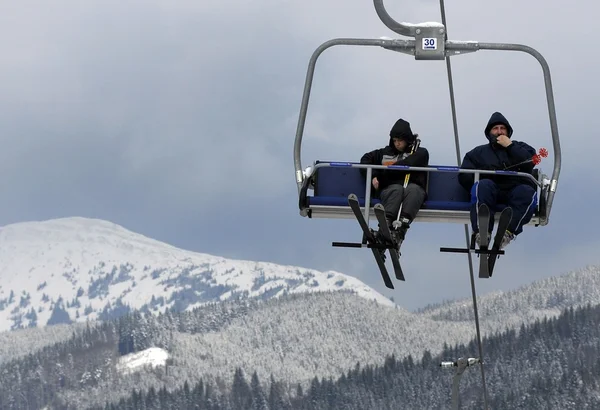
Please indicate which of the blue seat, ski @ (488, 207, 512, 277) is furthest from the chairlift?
ski @ (488, 207, 512, 277)

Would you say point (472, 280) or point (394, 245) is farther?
point (472, 280)

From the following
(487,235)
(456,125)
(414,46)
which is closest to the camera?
(414,46)

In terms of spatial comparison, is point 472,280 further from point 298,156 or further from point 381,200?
point 298,156

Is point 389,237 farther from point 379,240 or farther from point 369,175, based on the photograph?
point 369,175

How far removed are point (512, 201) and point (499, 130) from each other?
0.87 meters

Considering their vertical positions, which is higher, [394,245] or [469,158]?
[469,158]

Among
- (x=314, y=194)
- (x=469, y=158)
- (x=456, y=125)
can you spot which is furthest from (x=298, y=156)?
(x=456, y=125)

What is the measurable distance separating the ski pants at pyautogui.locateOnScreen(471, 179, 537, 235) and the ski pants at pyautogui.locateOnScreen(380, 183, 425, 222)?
68 centimetres

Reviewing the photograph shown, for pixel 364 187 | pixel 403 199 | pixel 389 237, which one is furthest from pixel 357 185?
pixel 389 237

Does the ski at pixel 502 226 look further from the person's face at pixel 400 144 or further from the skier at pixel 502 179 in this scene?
the person's face at pixel 400 144

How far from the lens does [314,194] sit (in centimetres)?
1546

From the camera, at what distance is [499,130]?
1541 cm

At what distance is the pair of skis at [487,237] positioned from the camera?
14539 mm

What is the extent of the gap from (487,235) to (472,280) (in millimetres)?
5070
